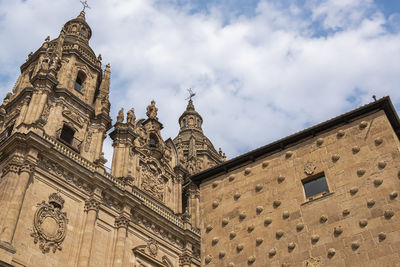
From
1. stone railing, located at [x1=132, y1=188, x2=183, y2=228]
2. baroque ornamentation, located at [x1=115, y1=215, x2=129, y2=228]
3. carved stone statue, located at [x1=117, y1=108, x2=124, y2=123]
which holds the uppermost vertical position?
carved stone statue, located at [x1=117, y1=108, x2=124, y2=123]

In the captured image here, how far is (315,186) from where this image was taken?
1212 cm

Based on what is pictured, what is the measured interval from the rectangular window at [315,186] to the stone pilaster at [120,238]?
44.1ft

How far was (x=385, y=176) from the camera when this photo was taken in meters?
11.0

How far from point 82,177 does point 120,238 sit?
361 centimetres

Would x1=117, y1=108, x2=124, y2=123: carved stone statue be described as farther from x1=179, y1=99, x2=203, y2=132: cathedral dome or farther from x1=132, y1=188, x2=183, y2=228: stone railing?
x1=179, y1=99, x2=203, y2=132: cathedral dome

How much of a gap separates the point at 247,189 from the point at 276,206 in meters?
1.21

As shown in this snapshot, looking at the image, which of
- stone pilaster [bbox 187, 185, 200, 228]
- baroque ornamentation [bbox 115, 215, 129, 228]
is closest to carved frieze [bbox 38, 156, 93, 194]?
baroque ornamentation [bbox 115, 215, 129, 228]

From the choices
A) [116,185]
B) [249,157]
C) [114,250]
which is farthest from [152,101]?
[249,157]

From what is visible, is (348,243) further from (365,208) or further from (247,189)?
(247,189)

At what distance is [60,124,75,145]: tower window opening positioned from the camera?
86.8 feet

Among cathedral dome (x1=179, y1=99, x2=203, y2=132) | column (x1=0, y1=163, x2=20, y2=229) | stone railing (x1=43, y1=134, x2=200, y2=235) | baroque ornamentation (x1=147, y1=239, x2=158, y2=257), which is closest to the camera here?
column (x1=0, y1=163, x2=20, y2=229)

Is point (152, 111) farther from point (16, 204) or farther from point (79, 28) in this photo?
point (16, 204)

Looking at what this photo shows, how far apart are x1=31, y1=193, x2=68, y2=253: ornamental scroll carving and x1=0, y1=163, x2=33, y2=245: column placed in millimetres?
1048

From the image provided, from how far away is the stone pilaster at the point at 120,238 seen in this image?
23062 millimetres
